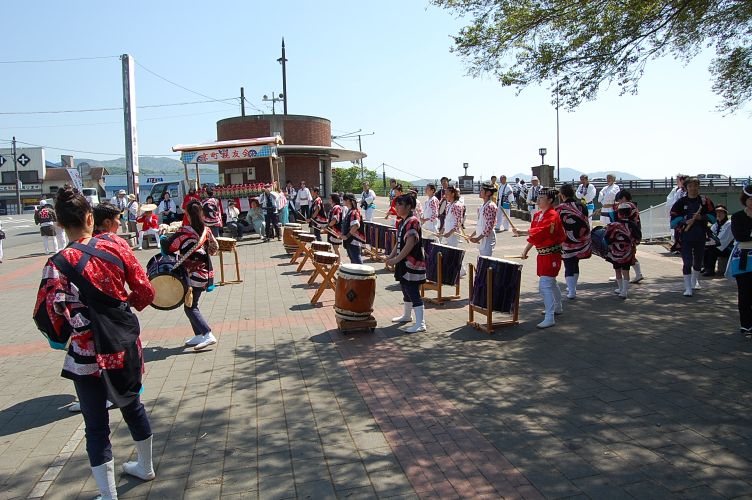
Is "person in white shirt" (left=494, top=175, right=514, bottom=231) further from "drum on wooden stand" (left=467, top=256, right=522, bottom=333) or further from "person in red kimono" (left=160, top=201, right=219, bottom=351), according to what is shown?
"person in red kimono" (left=160, top=201, right=219, bottom=351)

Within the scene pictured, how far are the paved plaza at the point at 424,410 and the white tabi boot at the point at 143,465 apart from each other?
67mm

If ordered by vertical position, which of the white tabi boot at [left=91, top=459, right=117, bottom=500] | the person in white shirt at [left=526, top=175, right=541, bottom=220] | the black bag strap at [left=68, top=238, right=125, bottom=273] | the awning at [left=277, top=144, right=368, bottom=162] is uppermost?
the awning at [left=277, top=144, right=368, bottom=162]

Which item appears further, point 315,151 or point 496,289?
point 315,151

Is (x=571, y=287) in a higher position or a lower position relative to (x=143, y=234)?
lower

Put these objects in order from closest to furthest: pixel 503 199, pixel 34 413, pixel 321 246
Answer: pixel 34 413
pixel 321 246
pixel 503 199

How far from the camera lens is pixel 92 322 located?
3.67m

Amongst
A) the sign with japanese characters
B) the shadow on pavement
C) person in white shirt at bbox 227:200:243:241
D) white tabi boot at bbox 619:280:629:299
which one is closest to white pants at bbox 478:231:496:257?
white tabi boot at bbox 619:280:629:299

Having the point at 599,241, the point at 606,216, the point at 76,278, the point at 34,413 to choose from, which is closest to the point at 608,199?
the point at 606,216

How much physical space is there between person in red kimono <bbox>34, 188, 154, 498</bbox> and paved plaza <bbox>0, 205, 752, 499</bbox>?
24.9 inches

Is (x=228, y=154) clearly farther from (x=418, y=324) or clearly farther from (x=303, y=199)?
(x=418, y=324)

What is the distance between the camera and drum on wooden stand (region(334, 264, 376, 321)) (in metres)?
7.66

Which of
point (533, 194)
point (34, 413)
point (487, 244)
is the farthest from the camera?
point (533, 194)

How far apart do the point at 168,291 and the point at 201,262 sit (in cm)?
56

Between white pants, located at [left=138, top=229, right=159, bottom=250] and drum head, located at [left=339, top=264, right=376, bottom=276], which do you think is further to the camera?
white pants, located at [left=138, top=229, right=159, bottom=250]
